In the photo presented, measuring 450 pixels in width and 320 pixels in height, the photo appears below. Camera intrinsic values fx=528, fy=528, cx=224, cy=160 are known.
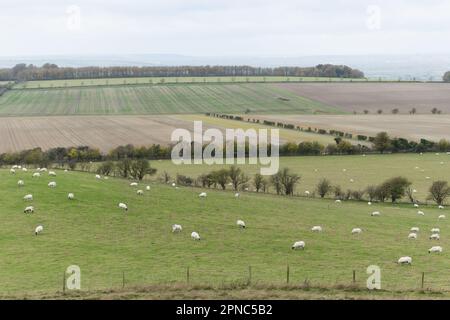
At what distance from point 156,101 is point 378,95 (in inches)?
2885

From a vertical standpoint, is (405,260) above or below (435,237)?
above

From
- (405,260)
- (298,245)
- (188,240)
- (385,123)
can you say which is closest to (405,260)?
(405,260)

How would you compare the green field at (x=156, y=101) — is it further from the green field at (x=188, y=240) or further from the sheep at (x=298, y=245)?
the sheep at (x=298, y=245)

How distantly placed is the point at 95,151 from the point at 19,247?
54729mm

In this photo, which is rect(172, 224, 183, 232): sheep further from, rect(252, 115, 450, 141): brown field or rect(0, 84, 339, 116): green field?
rect(0, 84, 339, 116): green field

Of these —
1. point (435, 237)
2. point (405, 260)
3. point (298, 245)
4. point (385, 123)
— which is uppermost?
point (385, 123)

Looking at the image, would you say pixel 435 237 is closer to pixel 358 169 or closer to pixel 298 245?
pixel 298 245

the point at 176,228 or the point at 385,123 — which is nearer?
the point at 176,228

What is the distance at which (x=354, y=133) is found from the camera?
370ft

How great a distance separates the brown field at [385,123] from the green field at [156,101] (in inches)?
553

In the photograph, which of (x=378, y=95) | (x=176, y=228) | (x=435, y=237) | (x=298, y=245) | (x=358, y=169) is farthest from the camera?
(x=378, y=95)

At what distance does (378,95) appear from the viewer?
175125 mm
